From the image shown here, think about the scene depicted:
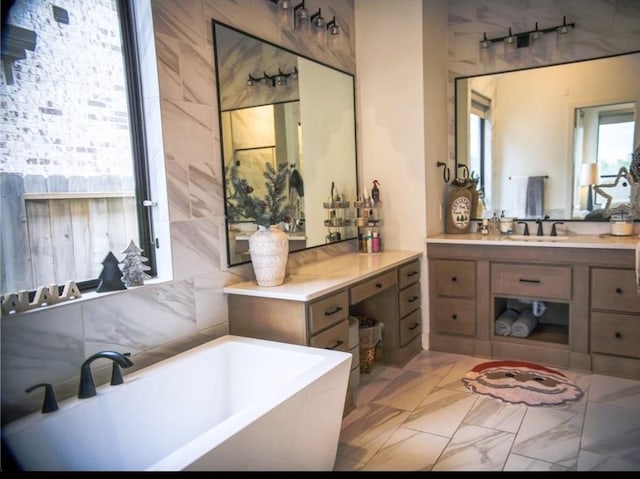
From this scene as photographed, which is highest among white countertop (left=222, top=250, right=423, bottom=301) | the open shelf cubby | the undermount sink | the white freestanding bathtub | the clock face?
the clock face

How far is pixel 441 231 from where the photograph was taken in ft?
12.8

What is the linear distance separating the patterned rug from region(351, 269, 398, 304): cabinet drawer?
835 millimetres

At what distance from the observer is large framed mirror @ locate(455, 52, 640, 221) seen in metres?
3.38

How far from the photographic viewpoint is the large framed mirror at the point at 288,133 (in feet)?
8.52

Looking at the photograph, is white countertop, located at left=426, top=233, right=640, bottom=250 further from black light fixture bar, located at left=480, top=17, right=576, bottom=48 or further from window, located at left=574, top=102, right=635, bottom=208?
black light fixture bar, located at left=480, top=17, right=576, bottom=48

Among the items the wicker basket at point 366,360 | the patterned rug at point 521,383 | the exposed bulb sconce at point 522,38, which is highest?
the exposed bulb sconce at point 522,38

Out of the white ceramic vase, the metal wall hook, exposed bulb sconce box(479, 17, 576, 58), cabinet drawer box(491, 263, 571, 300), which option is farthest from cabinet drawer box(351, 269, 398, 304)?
exposed bulb sconce box(479, 17, 576, 58)

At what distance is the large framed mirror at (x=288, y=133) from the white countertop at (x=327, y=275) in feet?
0.58

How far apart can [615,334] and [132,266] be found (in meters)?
3.00

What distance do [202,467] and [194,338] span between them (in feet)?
3.62

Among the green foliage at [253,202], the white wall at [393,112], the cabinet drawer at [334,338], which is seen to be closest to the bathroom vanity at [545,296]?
the white wall at [393,112]

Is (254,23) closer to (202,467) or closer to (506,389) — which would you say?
(202,467)

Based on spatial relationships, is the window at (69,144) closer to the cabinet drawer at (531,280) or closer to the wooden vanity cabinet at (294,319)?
the wooden vanity cabinet at (294,319)

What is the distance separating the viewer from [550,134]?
3604 mm
